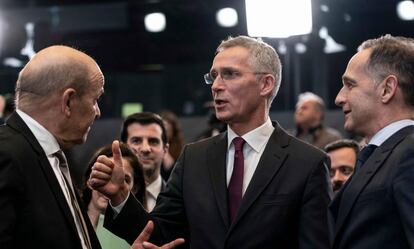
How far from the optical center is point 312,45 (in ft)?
22.4

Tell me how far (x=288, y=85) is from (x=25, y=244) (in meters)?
5.08

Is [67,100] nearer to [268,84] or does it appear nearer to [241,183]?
[241,183]

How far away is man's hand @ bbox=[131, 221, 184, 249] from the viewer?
258cm

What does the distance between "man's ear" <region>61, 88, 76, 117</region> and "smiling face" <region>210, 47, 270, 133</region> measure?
690 millimetres

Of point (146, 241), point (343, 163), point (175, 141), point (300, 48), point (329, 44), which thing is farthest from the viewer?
point (300, 48)

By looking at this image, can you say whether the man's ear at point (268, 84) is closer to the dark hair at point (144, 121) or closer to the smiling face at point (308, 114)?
the dark hair at point (144, 121)

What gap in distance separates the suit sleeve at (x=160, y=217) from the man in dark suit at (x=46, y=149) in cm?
34

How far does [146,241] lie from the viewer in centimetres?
262

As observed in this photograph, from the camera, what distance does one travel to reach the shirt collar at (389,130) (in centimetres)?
244

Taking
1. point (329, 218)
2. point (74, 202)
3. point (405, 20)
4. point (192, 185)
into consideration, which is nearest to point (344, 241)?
point (329, 218)

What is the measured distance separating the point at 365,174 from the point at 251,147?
52 cm

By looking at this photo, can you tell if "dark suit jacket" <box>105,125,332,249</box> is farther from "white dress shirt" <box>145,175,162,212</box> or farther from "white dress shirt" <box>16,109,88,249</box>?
"white dress shirt" <box>145,175,162,212</box>

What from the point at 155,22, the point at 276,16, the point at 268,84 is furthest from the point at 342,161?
the point at 155,22

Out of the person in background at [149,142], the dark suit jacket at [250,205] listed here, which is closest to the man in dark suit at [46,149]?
the dark suit jacket at [250,205]
